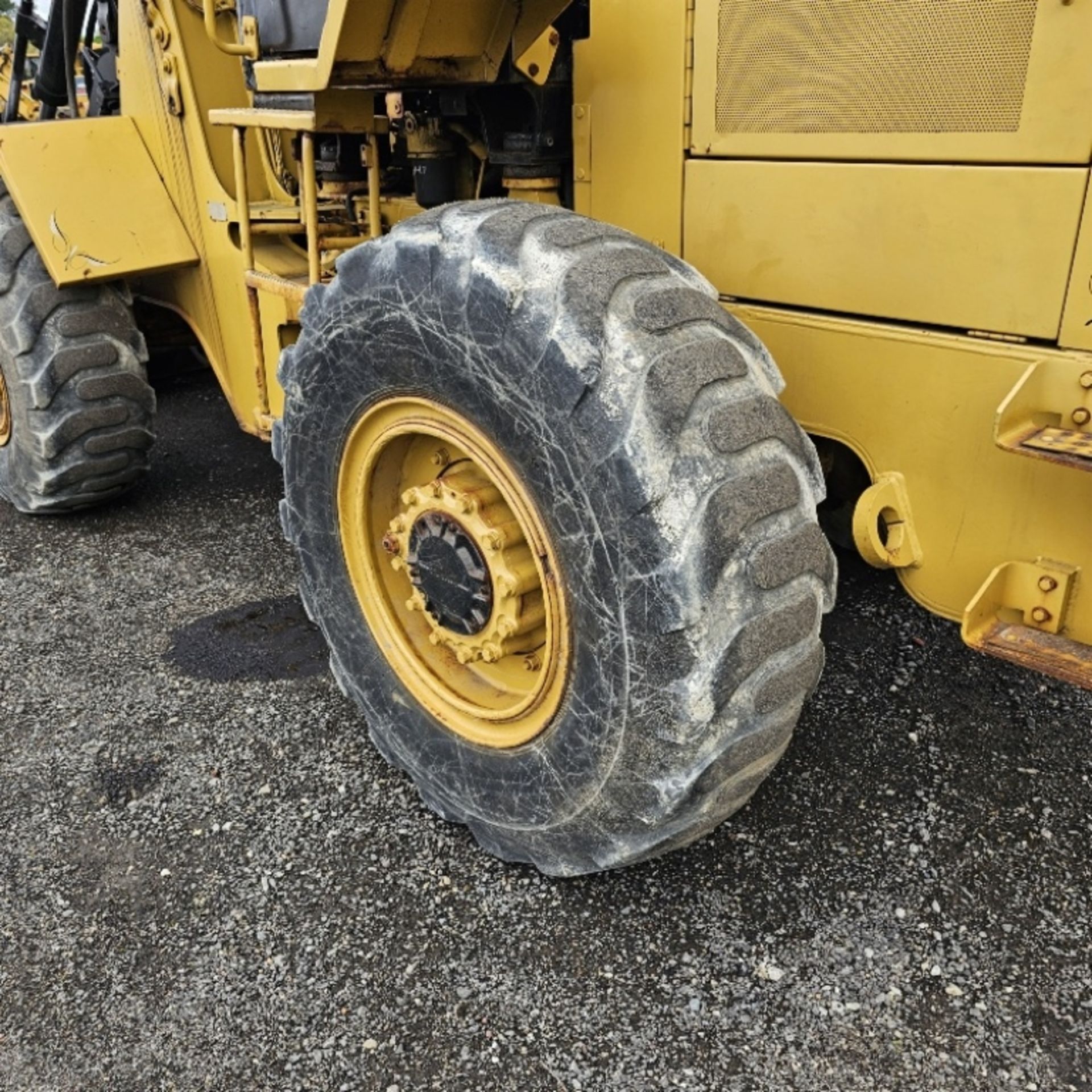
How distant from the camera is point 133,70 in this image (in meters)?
4.09

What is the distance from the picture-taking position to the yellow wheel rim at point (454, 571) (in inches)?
88.2

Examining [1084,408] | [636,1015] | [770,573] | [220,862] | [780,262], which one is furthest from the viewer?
[220,862]

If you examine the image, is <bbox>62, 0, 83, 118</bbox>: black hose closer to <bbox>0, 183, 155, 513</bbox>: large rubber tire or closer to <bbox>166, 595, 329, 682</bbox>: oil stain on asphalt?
<bbox>0, 183, 155, 513</bbox>: large rubber tire

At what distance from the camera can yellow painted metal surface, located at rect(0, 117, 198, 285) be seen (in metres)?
3.95

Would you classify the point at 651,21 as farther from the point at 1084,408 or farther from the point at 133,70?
the point at 133,70

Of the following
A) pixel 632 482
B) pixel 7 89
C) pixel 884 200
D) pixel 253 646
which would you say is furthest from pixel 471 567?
pixel 7 89

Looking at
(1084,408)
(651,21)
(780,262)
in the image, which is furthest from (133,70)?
(1084,408)

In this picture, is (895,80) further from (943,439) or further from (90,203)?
(90,203)

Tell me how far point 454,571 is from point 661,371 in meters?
0.78

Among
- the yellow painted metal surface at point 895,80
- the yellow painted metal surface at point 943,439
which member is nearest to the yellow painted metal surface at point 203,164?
the yellow painted metal surface at point 895,80

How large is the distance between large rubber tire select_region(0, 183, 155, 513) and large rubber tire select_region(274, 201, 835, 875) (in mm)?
2330

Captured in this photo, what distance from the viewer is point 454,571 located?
2.41 m

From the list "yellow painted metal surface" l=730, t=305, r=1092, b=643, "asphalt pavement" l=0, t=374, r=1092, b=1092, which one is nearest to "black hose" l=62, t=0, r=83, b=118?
Result: "asphalt pavement" l=0, t=374, r=1092, b=1092

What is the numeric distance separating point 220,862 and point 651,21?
7.57ft
